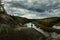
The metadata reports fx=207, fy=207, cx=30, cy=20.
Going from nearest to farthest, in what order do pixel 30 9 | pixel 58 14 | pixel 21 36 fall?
1. pixel 21 36
2. pixel 58 14
3. pixel 30 9

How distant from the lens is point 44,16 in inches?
1150

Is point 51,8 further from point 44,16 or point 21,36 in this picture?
point 21,36

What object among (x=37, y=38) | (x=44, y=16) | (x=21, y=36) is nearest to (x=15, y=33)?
(x=21, y=36)

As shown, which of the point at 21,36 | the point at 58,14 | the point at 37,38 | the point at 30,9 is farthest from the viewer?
the point at 30,9

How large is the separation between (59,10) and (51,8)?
1179mm

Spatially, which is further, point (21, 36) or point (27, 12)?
point (27, 12)

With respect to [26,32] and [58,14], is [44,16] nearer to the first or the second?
[58,14]

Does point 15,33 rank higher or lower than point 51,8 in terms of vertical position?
higher

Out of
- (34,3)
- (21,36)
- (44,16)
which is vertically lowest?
(44,16)

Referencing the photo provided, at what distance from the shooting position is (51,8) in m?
28.7

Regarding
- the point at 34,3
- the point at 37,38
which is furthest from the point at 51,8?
the point at 37,38

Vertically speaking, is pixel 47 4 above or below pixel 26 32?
below

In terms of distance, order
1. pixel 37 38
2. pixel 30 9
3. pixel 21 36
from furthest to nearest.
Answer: pixel 30 9 → pixel 37 38 → pixel 21 36

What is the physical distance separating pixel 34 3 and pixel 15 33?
20898 millimetres
